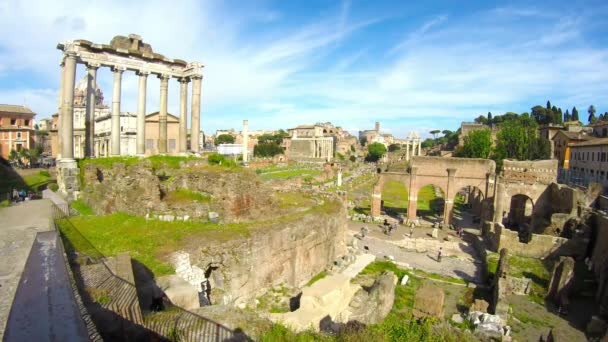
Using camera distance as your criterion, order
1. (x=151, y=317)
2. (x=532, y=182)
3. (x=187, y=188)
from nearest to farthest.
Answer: (x=151, y=317) → (x=187, y=188) → (x=532, y=182)

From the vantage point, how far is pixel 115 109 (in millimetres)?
25422

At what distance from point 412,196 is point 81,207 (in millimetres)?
25880

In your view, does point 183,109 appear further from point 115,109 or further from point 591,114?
point 591,114

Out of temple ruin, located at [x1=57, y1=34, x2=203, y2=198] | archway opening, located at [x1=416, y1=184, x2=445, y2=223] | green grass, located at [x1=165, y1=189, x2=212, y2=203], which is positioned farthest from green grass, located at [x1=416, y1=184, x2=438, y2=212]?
green grass, located at [x1=165, y1=189, x2=212, y2=203]

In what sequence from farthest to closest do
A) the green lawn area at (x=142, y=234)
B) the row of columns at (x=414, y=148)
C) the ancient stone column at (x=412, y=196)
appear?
the row of columns at (x=414, y=148) → the ancient stone column at (x=412, y=196) → the green lawn area at (x=142, y=234)

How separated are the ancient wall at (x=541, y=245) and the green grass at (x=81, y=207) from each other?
23.2m

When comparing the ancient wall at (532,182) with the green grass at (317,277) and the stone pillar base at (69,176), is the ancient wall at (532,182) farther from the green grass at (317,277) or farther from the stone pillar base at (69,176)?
the stone pillar base at (69,176)

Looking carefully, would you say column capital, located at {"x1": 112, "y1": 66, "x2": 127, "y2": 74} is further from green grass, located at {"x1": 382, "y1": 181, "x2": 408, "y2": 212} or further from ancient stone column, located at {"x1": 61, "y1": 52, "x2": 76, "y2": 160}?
green grass, located at {"x1": 382, "y1": 181, "x2": 408, "y2": 212}

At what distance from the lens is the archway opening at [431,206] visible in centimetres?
3654

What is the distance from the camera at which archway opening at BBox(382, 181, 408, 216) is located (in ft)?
127

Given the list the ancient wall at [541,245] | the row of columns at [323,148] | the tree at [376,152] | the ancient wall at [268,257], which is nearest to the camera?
the ancient wall at [268,257]

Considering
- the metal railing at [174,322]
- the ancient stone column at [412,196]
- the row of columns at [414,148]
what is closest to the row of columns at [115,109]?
the metal railing at [174,322]

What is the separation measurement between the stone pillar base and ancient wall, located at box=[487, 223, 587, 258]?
84.0 feet

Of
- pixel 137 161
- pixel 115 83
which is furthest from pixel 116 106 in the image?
pixel 137 161
